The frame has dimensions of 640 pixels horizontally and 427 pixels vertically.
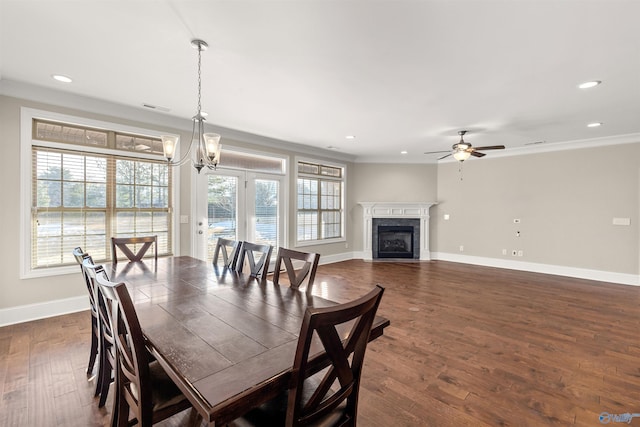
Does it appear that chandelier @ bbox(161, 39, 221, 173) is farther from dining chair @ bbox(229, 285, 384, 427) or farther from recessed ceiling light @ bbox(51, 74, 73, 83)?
dining chair @ bbox(229, 285, 384, 427)

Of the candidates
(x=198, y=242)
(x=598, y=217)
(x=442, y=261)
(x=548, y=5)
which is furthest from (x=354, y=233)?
(x=548, y=5)

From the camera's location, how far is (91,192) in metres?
3.63

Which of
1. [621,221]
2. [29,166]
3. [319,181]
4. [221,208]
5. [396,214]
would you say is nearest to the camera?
[29,166]

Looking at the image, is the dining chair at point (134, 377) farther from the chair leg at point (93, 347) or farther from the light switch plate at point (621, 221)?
the light switch plate at point (621, 221)

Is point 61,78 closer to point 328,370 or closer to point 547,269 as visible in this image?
point 328,370

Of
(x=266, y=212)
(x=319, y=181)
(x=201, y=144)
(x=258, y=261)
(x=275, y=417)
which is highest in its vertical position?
(x=319, y=181)

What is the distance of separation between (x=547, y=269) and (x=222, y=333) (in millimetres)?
6890

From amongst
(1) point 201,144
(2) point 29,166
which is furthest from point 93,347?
(2) point 29,166

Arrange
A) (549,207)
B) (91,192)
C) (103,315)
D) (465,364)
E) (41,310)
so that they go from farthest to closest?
(549,207) < (91,192) < (41,310) < (465,364) < (103,315)

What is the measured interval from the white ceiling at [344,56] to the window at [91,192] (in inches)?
23.9

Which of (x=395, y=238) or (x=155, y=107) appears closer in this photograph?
(x=155, y=107)

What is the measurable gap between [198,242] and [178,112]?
1962 millimetres

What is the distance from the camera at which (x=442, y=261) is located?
722cm

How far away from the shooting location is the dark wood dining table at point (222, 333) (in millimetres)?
936
